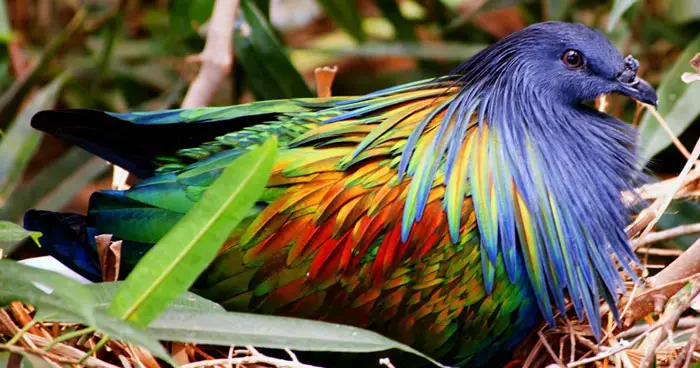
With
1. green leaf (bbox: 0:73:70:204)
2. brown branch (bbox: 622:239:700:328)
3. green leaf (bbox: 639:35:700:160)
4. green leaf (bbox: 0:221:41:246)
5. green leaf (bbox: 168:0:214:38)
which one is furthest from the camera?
green leaf (bbox: 168:0:214:38)

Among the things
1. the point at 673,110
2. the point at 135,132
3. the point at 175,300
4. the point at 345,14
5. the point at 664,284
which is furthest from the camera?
the point at 345,14

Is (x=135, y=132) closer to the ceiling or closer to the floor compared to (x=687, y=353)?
closer to the ceiling

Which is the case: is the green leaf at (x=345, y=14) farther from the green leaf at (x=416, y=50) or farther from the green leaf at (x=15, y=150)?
the green leaf at (x=15, y=150)

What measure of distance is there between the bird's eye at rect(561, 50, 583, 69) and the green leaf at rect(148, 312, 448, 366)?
805mm

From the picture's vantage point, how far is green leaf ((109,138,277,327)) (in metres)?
1.24

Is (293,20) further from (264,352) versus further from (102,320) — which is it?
(102,320)

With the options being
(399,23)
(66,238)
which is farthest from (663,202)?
(399,23)

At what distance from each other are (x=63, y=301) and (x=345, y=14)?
1817mm

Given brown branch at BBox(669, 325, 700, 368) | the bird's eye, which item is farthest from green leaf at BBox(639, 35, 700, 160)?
brown branch at BBox(669, 325, 700, 368)

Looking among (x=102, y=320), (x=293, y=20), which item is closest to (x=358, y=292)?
(x=102, y=320)

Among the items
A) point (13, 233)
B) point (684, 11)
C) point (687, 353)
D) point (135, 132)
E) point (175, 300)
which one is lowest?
point (687, 353)

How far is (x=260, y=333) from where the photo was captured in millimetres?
1349

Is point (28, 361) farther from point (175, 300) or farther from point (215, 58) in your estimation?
point (215, 58)

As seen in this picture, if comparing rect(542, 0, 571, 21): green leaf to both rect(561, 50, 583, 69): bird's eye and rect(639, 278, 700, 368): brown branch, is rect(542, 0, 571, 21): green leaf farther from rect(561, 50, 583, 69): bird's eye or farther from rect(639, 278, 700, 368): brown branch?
rect(639, 278, 700, 368): brown branch
